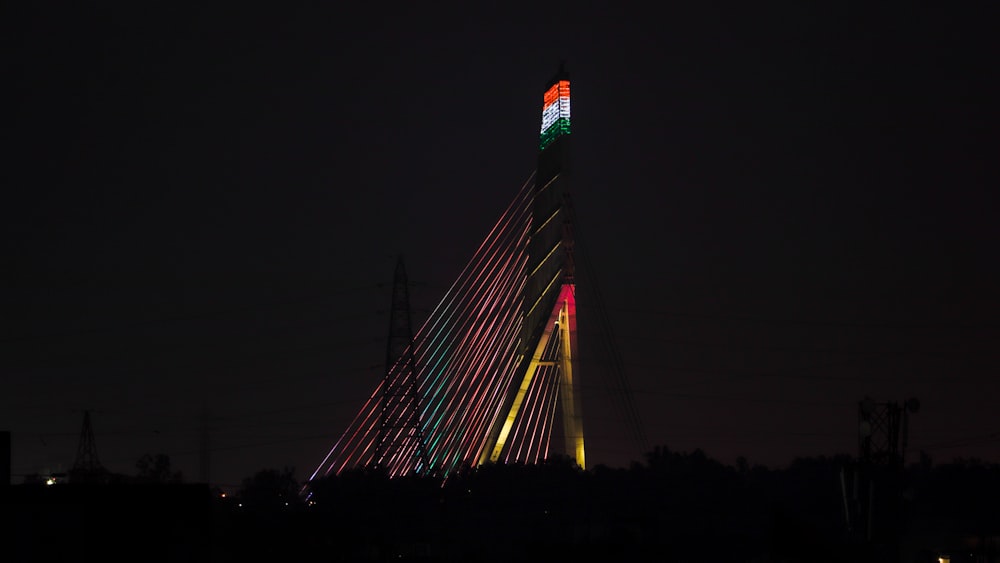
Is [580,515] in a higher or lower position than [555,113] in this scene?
lower

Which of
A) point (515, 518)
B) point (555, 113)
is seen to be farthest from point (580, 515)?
point (555, 113)

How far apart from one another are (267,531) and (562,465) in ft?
88.9

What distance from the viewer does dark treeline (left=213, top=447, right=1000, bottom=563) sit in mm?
54500

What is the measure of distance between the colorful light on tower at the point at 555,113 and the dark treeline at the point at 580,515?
1769 centimetres

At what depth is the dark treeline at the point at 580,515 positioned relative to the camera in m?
54.5

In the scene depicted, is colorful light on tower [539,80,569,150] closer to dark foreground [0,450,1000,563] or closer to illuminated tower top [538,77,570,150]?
illuminated tower top [538,77,570,150]

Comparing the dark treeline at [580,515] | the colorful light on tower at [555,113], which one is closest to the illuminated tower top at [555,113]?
the colorful light on tower at [555,113]

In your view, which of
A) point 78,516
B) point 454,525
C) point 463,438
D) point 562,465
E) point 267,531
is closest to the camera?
point 78,516

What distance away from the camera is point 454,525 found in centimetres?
7006

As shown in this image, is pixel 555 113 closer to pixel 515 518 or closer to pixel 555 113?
pixel 555 113

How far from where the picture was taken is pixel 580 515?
7306 centimetres

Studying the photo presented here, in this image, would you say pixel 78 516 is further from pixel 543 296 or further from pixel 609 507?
pixel 609 507

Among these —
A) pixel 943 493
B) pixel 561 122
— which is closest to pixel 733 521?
pixel 943 493

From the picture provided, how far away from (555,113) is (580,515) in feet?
75.9
